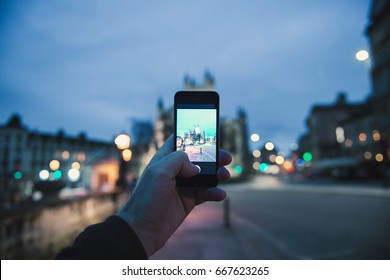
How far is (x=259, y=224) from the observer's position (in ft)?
36.7

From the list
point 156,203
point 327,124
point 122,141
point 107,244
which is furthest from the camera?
point 327,124

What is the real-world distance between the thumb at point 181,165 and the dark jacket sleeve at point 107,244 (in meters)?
0.42

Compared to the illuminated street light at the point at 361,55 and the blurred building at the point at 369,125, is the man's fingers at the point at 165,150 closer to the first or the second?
the illuminated street light at the point at 361,55

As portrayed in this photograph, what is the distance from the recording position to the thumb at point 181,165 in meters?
1.58

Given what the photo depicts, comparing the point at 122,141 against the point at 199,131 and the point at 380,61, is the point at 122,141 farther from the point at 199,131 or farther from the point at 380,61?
the point at 380,61

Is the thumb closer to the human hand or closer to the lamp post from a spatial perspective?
the human hand

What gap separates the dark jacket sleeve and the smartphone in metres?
0.48

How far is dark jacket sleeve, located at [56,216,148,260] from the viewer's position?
1.27 metres

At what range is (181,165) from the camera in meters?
1.63

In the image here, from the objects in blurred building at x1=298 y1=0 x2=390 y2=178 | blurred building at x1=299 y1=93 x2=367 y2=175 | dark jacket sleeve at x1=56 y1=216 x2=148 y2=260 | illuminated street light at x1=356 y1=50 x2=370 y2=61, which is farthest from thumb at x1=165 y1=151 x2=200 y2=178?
blurred building at x1=299 y1=93 x2=367 y2=175

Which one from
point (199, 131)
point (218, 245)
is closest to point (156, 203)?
Answer: point (199, 131)

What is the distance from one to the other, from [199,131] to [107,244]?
3.26ft
